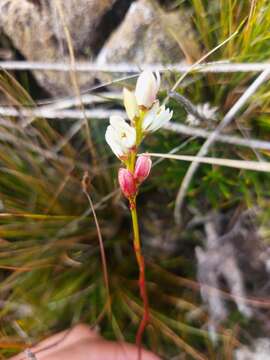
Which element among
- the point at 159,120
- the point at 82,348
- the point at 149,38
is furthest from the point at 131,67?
the point at 82,348

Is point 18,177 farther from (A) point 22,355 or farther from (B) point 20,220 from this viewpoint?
(A) point 22,355

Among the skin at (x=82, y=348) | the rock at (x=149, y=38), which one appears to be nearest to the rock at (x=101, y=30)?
the rock at (x=149, y=38)

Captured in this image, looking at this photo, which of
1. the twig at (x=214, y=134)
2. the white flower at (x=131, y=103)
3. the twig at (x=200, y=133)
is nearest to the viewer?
the white flower at (x=131, y=103)

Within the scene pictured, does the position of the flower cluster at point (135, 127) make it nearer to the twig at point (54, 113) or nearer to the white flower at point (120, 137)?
the white flower at point (120, 137)

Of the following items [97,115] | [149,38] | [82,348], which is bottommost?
[82,348]

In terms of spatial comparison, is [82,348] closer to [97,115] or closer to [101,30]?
[97,115]

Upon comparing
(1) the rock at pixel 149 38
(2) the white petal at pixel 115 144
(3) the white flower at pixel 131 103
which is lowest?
(2) the white petal at pixel 115 144

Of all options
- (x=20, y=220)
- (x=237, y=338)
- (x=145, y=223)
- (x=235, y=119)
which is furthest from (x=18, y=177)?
(x=237, y=338)
